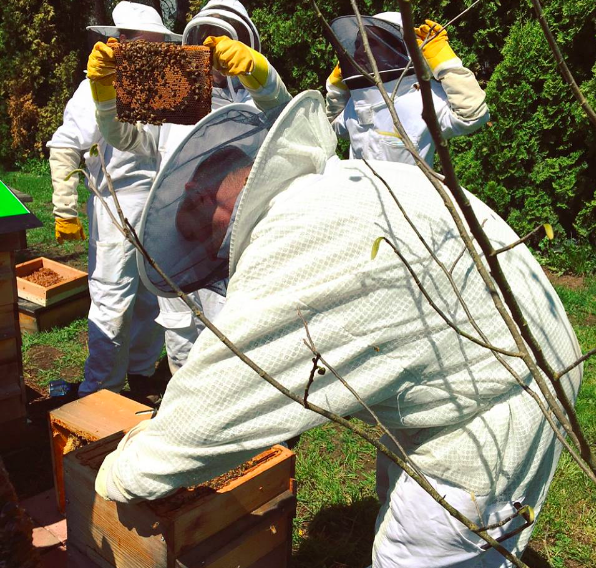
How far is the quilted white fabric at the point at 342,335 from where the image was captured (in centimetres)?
147

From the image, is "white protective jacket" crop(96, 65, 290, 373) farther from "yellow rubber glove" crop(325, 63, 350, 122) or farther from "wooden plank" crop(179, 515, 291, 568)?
"wooden plank" crop(179, 515, 291, 568)

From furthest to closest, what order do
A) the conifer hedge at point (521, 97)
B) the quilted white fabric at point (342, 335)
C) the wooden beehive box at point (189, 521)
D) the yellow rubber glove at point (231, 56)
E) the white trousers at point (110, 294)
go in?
the conifer hedge at point (521, 97) < the white trousers at point (110, 294) < the yellow rubber glove at point (231, 56) < the wooden beehive box at point (189, 521) < the quilted white fabric at point (342, 335)

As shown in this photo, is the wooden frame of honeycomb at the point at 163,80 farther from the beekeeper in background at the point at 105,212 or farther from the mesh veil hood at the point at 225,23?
the beekeeper in background at the point at 105,212

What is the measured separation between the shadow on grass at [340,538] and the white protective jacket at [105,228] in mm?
1777

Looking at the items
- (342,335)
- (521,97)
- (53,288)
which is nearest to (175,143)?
(53,288)

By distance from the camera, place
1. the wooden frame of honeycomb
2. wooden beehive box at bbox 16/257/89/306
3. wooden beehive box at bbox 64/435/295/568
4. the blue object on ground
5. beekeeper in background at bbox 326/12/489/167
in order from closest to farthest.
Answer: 1. wooden beehive box at bbox 64/435/295/568
2. the wooden frame of honeycomb
3. beekeeper in background at bbox 326/12/489/167
4. the blue object on ground
5. wooden beehive box at bbox 16/257/89/306

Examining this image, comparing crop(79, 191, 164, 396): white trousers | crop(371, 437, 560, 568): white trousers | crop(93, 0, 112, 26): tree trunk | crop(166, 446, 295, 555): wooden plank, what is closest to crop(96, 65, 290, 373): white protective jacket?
crop(79, 191, 164, 396): white trousers

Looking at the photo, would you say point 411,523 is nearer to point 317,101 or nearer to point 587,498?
point 317,101

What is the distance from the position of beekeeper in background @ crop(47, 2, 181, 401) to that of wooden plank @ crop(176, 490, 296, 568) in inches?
81.0

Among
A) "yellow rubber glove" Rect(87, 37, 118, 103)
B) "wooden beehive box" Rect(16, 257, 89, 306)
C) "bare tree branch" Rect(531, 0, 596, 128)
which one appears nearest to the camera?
"bare tree branch" Rect(531, 0, 596, 128)

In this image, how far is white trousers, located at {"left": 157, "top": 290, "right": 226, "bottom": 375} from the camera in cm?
375

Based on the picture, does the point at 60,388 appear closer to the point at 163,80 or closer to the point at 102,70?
the point at 102,70

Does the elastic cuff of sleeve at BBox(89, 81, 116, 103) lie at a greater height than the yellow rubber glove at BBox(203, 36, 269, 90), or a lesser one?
lesser

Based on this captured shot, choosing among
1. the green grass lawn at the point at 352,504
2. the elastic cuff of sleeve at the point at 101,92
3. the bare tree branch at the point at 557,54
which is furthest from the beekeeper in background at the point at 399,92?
the bare tree branch at the point at 557,54
